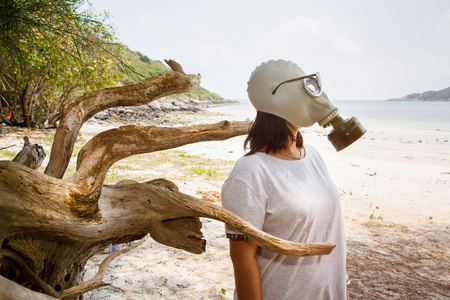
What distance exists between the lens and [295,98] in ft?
5.59

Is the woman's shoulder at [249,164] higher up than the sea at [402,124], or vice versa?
the sea at [402,124]

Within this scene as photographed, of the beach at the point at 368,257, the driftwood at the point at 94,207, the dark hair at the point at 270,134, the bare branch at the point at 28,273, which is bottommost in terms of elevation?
the beach at the point at 368,257

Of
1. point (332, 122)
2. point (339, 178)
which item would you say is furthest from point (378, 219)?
point (332, 122)

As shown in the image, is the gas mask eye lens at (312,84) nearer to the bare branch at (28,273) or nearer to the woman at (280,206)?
the woman at (280,206)

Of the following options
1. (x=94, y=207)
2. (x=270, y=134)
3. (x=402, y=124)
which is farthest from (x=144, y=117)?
(x=270, y=134)

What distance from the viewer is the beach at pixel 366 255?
4080 mm

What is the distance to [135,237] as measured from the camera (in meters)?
2.01

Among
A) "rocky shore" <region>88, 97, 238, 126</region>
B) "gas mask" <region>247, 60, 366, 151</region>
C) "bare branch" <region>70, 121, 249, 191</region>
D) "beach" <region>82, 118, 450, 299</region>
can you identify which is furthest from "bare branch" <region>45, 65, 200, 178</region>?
"rocky shore" <region>88, 97, 238, 126</region>

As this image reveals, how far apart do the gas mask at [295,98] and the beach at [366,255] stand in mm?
2767

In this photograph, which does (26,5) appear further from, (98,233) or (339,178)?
(339,178)

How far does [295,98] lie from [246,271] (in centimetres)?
83

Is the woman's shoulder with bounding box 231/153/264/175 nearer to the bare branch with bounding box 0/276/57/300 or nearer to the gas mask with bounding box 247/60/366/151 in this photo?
the gas mask with bounding box 247/60/366/151

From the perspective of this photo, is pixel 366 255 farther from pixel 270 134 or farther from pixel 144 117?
pixel 144 117

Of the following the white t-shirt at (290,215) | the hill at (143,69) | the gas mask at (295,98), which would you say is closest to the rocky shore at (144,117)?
the hill at (143,69)
